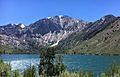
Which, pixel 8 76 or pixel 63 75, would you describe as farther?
pixel 8 76

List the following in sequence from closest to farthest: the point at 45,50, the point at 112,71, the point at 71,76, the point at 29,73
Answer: the point at 71,76
the point at 29,73
the point at 112,71
the point at 45,50

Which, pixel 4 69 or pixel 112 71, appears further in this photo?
pixel 4 69

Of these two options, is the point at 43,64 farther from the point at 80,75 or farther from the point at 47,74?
the point at 80,75

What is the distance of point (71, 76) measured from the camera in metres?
109

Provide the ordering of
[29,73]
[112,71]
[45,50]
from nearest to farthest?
[29,73] < [112,71] < [45,50]

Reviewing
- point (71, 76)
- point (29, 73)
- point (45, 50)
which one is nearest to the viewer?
point (71, 76)

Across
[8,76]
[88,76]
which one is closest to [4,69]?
[8,76]

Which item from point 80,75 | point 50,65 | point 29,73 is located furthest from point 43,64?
point 80,75

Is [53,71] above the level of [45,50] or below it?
below

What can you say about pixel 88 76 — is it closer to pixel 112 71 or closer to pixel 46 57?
pixel 112 71

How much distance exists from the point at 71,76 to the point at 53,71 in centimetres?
2388

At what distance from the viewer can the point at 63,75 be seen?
375ft

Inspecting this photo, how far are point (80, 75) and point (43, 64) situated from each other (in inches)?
989

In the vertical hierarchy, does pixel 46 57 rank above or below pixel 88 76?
above
